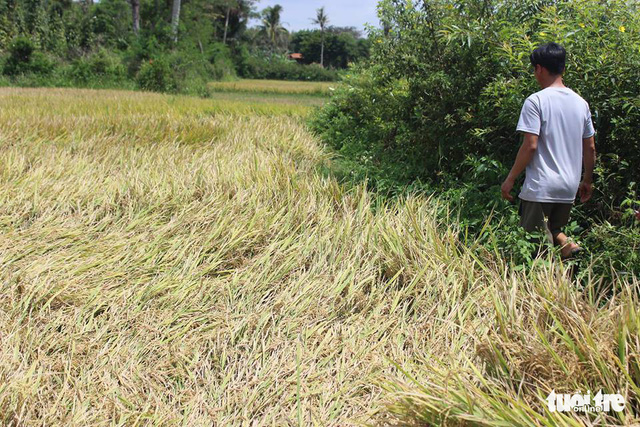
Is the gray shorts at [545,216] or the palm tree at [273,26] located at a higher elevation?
the palm tree at [273,26]

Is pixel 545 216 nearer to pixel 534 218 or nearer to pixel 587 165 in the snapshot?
pixel 534 218

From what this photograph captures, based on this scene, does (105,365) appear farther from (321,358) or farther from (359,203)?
(359,203)

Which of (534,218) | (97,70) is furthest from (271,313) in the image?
(97,70)

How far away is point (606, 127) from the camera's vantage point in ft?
11.0

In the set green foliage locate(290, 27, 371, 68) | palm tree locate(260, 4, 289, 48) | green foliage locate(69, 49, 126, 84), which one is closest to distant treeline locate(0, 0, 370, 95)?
green foliage locate(69, 49, 126, 84)

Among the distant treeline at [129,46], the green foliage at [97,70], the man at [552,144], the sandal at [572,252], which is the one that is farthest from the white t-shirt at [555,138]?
the green foliage at [97,70]

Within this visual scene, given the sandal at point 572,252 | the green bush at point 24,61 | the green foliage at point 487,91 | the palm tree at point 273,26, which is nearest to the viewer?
the sandal at point 572,252

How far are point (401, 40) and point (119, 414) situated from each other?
13.1ft

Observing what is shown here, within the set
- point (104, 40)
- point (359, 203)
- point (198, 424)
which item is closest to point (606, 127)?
point (359, 203)

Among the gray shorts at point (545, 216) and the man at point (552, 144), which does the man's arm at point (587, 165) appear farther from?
the gray shorts at point (545, 216)

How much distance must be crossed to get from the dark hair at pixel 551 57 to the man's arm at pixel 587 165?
472 millimetres

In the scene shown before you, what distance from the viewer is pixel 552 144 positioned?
2799 millimetres

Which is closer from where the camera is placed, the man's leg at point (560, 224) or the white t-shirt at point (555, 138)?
the white t-shirt at point (555, 138)

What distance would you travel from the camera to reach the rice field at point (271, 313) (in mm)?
1953
